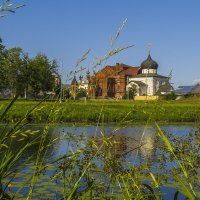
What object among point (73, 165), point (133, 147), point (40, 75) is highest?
point (40, 75)

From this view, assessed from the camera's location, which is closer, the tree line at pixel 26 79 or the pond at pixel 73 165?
the tree line at pixel 26 79

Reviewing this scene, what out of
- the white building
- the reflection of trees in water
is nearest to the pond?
the reflection of trees in water

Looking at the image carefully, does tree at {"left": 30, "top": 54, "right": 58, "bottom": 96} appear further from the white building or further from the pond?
the white building

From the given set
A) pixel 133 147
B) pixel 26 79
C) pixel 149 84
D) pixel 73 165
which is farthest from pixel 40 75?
pixel 133 147

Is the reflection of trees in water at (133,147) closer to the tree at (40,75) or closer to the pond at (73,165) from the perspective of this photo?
the pond at (73,165)

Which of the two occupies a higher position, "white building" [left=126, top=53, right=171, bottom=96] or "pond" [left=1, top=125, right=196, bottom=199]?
"white building" [left=126, top=53, right=171, bottom=96]

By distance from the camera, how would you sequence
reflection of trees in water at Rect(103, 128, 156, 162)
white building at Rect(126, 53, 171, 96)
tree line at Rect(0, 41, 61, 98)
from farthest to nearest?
reflection of trees in water at Rect(103, 128, 156, 162) → white building at Rect(126, 53, 171, 96) → tree line at Rect(0, 41, 61, 98)

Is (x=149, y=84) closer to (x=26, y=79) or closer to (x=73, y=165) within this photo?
(x=26, y=79)

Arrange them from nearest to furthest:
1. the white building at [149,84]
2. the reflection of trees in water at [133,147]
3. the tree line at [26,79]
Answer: the tree line at [26,79], the white building at [149,84], the reflection of trees in water at [133,147]

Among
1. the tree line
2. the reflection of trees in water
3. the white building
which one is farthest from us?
the reflection of trees in water

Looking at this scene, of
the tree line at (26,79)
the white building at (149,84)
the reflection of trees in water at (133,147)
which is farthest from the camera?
the reflection of trees in water at (133,147)

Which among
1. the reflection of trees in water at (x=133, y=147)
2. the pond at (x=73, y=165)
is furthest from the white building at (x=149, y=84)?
the reflection of trees in water at (x=133, y=147)

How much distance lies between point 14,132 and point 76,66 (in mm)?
434

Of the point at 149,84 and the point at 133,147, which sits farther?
the point at 133,147
